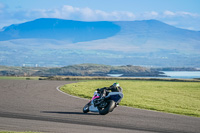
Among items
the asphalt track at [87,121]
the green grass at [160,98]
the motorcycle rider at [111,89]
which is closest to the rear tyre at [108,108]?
the asphalt track at [87,121]

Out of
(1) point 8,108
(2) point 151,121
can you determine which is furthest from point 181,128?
(1) point 8,108

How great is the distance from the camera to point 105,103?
18.7 meters

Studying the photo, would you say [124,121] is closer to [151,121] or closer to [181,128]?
[151,121]

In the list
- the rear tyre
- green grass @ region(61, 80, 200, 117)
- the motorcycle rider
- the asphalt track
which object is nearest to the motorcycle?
the rear tyre

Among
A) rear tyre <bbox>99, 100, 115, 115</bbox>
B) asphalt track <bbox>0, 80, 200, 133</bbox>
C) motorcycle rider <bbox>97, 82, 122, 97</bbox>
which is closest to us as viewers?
asphalt track <bbox>0, 80, 200, 133</bbox>

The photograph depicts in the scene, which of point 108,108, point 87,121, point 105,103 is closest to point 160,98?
point 105,103

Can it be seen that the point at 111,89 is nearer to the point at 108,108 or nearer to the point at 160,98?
the point at 108,108

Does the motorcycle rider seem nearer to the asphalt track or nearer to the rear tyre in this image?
the rear tyre

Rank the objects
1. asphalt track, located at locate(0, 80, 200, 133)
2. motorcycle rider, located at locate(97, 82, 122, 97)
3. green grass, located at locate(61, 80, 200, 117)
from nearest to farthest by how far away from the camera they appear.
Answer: asphalt track, located at locate(0, 80, 200, 133)
motorcycle rider, located at locate(97, 82, 122, 97)
green grass, located at locate(61, 80, 200, 117)

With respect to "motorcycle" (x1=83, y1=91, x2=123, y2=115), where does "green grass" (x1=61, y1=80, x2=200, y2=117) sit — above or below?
below

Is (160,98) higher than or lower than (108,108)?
lower

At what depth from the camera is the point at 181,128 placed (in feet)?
49.9

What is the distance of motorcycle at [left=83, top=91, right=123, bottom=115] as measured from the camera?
18.2m

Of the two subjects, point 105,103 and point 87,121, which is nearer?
point 87,121
